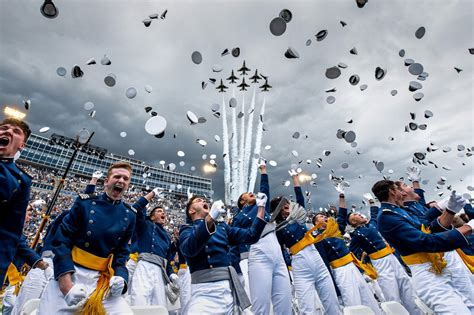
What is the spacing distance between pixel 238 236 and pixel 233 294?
1057mm

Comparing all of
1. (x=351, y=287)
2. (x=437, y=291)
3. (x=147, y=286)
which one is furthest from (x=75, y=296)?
(x=351, y=287)

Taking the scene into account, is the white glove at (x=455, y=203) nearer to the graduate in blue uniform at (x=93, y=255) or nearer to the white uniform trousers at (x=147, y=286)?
the graduate in blue uniform at (x=93, y=255)

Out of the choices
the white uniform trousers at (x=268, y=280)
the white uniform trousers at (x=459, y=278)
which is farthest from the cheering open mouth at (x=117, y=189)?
the white uniform trousers at (x=459, y=278)

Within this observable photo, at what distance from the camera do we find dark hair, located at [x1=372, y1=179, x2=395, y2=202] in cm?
474

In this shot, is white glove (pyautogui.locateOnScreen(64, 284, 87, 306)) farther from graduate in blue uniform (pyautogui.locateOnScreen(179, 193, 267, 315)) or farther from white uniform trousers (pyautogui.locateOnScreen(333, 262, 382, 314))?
white uniform trousers (pyautogui.locateOnScreen(333, 262, 382, 314))

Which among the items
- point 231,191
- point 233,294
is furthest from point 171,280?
point 231,191

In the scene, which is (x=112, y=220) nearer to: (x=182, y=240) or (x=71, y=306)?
(x=71, y=306)

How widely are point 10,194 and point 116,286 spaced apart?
1529mm

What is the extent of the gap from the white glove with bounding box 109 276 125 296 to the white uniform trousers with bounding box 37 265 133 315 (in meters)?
0.09

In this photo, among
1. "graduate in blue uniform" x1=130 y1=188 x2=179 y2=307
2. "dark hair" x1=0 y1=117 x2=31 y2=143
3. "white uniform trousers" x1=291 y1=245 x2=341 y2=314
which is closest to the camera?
"dark hair" x1=0 y1=117 x2=31 y2=143

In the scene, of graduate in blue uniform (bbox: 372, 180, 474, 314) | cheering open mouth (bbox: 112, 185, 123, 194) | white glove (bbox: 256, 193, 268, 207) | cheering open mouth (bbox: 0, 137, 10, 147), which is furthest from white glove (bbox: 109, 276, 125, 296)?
graduate in blue uniform (bbox: 372, 180, 474, 314)

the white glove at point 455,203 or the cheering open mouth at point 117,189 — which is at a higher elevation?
the cheering open mouth at point 117,189

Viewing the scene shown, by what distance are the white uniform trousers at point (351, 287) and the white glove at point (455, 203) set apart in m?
3.76

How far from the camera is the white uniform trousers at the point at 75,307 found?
2.83 m
